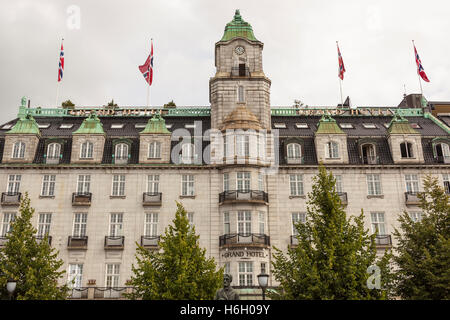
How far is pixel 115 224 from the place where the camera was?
43312 mm

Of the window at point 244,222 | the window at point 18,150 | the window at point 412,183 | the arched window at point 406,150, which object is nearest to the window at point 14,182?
the window at point 18,150

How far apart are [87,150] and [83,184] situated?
359cm

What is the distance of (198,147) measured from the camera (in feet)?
152

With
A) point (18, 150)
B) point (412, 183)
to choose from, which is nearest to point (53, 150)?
point (18, 150)

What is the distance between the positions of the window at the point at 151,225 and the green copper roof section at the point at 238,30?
829 inches

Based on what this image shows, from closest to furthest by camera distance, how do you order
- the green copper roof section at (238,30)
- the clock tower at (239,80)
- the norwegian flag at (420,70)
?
the clock tower at (239,80), the green copper roof section at (238,30), the norwegian flag at (420,70)

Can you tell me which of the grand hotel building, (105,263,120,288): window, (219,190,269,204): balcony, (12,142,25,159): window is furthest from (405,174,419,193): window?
(12,142,25,159): window

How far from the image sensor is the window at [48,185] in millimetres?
44188

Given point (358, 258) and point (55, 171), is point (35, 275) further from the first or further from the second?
point (358, 258)

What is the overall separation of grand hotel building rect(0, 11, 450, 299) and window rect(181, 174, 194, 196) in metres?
0.10

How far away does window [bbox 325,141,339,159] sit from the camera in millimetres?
46344

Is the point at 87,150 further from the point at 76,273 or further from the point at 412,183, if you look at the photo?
the point at 412,183

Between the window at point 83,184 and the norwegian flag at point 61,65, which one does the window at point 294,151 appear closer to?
the window at point 83,184

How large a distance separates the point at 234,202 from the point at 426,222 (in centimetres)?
1728
